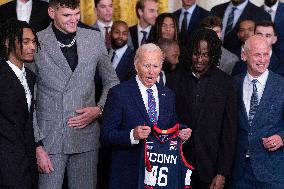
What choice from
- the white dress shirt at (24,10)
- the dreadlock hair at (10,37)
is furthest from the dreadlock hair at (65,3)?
the white dress shirt at (24,10)

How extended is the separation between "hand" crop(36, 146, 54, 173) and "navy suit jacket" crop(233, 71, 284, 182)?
114cm

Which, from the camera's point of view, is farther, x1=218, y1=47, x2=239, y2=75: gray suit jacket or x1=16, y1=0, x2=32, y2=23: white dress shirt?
x1=16, y1=0, x2=32, y2=23: white dress shirt

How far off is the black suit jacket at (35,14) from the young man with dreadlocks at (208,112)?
1592 mm

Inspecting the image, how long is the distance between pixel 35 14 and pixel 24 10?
122mm

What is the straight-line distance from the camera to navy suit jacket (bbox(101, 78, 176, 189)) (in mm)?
3113

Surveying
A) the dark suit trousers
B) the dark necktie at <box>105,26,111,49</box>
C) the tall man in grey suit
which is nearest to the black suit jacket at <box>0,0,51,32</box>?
the dark necktie at <box>105,26,111,49</box>

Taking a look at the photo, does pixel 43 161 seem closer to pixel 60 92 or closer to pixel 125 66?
pixel 60 92

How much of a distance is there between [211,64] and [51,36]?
3.14 feet

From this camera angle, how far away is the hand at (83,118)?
11.1 ft

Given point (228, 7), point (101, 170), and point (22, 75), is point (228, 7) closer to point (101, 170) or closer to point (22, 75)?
point (101, 170)

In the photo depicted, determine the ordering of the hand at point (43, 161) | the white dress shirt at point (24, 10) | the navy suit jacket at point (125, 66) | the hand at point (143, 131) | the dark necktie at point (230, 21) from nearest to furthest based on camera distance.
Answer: the hand at point (143, 131) < the hand at point (43, 161) < the navy suit jacket at point (125, 66) < the white dress shirt at point (24, 10) < the dark necktie at point (230, 21)

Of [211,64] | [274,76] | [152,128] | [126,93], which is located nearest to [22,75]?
[126,93]

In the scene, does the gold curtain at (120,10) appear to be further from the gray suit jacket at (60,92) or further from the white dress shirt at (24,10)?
the gray suit jacket at (60,92)

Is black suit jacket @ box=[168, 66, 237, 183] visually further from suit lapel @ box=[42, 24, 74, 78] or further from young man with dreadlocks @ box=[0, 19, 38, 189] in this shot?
young man with dreadlocks @ box=[0, 19, 38, 189]
